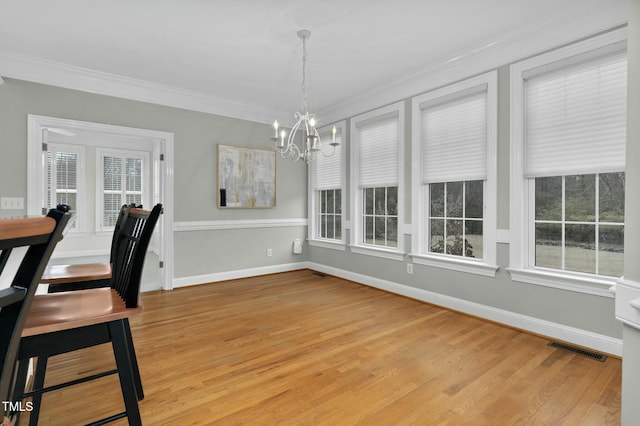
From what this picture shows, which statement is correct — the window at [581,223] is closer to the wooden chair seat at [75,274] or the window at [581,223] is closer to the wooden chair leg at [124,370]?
the wooden chair leg at [124,370]

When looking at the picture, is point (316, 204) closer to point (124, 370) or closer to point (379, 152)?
point (379, 152)

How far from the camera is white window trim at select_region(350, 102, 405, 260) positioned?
406 centimetres

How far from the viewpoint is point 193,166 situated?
15.0 ft

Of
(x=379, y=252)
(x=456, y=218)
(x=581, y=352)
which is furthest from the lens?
(x=379, y=252)

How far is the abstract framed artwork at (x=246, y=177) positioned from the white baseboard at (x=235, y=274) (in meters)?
1.02

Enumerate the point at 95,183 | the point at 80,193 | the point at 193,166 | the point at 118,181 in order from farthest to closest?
the point at 118,181, the point at 95,183, the point at 80,193, the point at 193,166

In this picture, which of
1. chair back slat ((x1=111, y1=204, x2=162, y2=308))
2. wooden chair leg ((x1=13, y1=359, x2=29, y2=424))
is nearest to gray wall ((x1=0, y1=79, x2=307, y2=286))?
chair back slat ((x1=111, y1=204, x2=162, y2=308))

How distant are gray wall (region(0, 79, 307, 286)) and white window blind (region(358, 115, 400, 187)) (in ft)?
4.66

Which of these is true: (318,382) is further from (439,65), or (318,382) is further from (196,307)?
(439,65)

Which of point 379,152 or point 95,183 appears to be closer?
point 379,152

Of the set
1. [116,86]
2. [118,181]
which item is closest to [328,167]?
[116,86]

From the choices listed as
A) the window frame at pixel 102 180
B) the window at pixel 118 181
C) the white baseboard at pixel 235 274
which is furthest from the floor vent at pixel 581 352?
the window at pixel 118 181

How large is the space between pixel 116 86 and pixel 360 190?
3.44 metres

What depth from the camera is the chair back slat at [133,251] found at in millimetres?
1407
